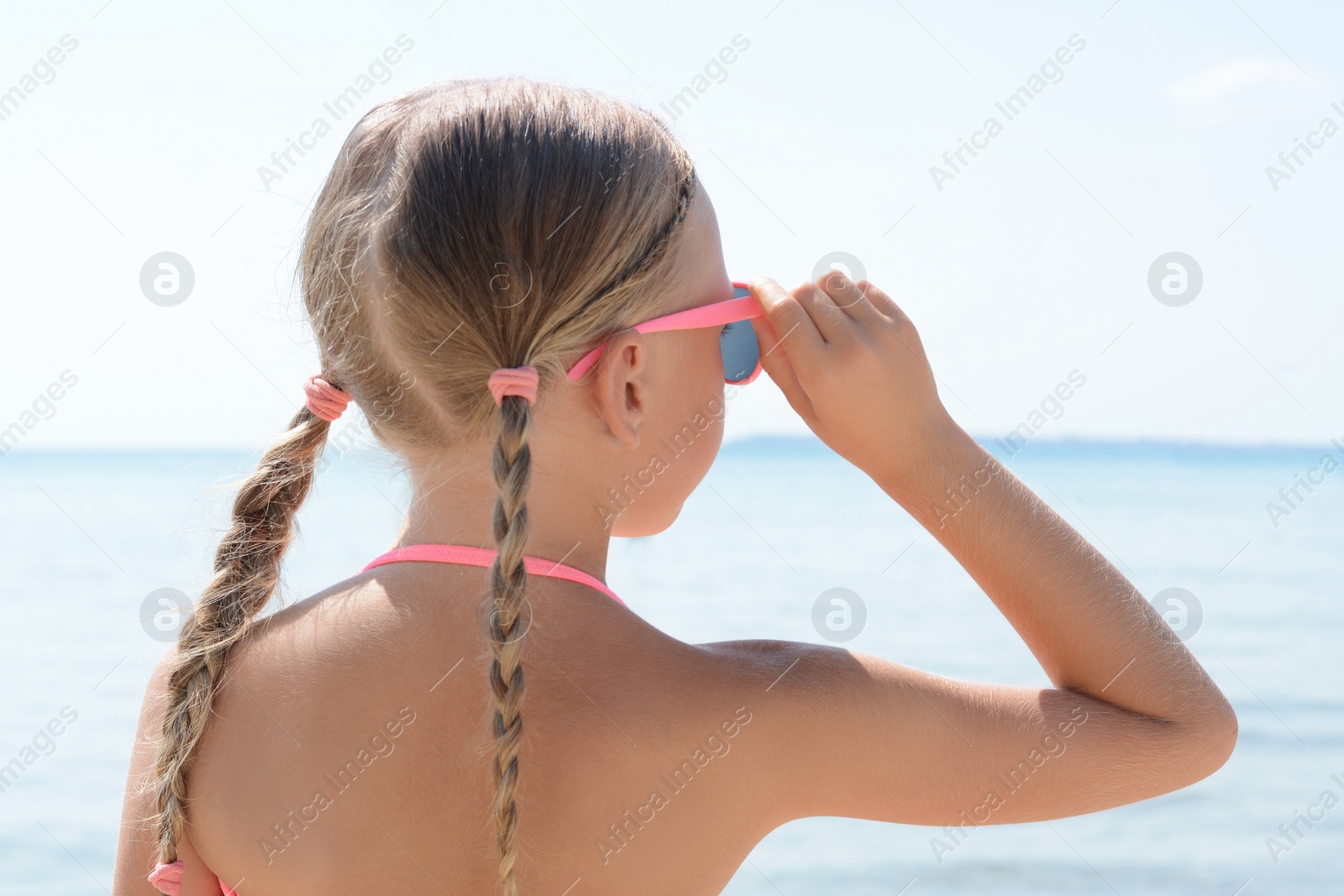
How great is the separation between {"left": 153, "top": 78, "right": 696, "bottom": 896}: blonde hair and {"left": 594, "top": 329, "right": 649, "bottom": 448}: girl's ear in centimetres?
3

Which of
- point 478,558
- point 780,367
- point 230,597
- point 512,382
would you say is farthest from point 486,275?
point 230,597

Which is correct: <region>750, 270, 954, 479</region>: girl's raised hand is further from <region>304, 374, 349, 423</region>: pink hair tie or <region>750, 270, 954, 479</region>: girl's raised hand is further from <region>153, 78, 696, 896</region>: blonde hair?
<region>304, 374, 349, 423</region>: pink hair tie

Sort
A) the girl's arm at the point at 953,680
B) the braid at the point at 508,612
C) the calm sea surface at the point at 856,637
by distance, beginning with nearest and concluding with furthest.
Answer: the braid at the point at 508,612 → the girl's arm at the point at 953,680 → the calm sea surface at the point at 856,637

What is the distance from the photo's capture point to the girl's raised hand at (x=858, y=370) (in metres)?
1.52

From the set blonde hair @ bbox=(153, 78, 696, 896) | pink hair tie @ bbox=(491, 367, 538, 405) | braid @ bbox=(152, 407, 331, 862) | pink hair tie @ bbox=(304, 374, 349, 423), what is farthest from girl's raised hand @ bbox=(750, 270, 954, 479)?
braid @ bbox=(152, 407, 331, 862)

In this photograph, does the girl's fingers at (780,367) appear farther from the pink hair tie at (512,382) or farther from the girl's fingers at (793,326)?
the pink hair tie at (512,382)

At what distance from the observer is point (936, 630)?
9.45m

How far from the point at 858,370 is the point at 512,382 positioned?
1.69 feet

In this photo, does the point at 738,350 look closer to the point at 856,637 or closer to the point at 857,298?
the point at 857,298

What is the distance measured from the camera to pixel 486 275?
4.26 ft

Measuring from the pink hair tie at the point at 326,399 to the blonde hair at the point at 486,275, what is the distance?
6cm

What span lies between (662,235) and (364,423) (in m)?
0.54

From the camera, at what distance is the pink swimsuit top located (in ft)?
4.44

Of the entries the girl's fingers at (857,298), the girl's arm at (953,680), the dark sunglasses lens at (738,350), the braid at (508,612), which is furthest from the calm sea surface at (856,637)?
the girl's fingers at (857,298)
